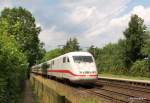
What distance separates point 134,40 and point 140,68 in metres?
6.93

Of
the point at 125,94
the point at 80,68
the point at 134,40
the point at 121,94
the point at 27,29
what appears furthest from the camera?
the point at 27,29

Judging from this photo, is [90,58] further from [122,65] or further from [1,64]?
[122,65]

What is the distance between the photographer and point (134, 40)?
3046 inches

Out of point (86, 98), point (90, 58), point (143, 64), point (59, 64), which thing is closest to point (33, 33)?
point (143, 64)

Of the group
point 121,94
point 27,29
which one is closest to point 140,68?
point 27,29

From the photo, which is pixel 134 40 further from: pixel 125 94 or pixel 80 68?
pixel 125 94

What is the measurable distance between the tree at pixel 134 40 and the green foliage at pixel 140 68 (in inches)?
141

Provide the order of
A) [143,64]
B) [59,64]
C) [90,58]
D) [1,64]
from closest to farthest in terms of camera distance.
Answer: [1,64]
[90,58]
[59,64]
[143,64]

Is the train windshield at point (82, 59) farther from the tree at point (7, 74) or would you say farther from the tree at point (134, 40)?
the tree at point (134, 40)

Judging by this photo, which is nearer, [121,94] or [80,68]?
[121,94]

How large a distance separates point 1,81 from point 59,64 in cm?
2754

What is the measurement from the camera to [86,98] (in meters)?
20.7

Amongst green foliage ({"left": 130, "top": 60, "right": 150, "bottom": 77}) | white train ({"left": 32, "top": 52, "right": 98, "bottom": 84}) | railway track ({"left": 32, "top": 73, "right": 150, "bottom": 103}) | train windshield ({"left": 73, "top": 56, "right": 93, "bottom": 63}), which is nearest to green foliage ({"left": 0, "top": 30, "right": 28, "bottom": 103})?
railway track ({"left": 32, "top": 73, "right": 150, "bottom": 103})

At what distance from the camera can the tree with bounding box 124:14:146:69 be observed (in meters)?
77.8
